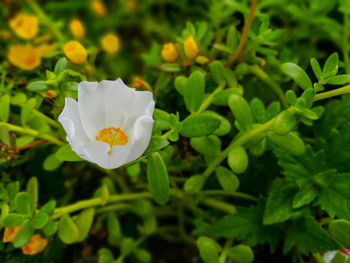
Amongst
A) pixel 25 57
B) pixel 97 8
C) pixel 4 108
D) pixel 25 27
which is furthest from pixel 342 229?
pixel 97 8

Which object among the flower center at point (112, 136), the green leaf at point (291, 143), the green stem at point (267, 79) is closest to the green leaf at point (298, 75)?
the green leaf at point (291, 143)

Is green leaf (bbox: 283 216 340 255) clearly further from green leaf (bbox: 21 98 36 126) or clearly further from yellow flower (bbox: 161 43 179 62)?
green leaf (bbox: 21 98 36 126)

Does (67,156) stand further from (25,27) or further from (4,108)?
(25,27)

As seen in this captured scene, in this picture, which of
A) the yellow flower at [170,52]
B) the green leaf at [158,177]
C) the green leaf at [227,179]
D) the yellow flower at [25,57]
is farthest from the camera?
the yellow flower at [25,57]

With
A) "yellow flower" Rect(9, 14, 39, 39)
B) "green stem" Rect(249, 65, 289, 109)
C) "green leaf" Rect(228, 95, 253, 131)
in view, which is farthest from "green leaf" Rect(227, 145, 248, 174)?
"yellow flower" Rect(9, 14, 39, 39)

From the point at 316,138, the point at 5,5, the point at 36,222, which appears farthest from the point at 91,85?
the point at 5,5

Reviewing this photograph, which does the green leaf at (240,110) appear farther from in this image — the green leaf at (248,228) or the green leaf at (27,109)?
the green leaf at (27,109)
